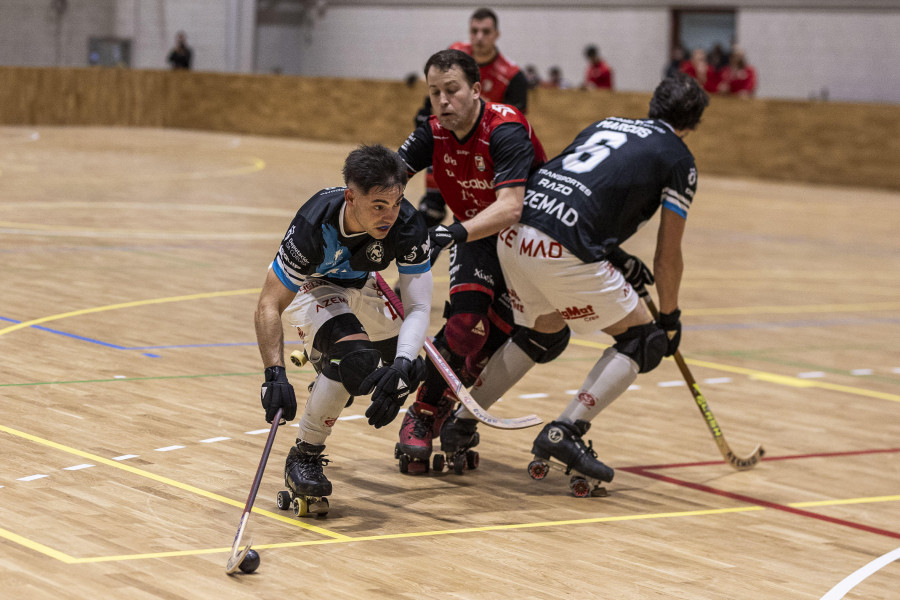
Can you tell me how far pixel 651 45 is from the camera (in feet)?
98.1

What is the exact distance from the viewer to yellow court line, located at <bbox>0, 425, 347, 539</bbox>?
16.3ft

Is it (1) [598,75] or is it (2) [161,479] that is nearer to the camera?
(2) [161,479]

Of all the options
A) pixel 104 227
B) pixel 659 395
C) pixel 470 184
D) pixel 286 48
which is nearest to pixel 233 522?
pixel 470 184

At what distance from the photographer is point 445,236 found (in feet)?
18.2

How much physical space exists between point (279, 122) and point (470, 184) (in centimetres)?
2384

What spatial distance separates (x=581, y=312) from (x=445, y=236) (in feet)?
2.37

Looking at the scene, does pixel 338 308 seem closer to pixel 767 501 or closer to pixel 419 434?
pixel 419 434

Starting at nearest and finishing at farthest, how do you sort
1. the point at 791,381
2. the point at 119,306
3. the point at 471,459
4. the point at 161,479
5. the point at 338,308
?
the point at 338,308 → the point at 161,479 → the point at 471,459 → the point at 791,381 → the point at 119,306

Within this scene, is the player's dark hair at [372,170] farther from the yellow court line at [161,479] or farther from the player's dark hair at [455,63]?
the yellow court line at [161,479]

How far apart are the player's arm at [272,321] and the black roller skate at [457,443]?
1.29 meters

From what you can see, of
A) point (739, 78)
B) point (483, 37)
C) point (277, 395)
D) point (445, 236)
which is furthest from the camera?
point (739, 78)

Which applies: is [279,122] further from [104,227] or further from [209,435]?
A: [209,435]

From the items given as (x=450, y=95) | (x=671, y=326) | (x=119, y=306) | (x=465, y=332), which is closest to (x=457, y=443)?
(x=465, y=332)

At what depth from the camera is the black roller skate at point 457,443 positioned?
19.4 ft
